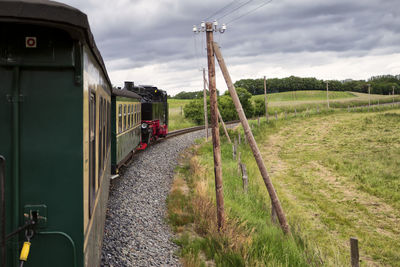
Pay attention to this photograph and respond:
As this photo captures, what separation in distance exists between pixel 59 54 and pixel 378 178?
1778 centimetres

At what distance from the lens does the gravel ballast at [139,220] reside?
6430 millimetres

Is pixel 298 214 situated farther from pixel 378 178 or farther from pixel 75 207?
pixel 75 207

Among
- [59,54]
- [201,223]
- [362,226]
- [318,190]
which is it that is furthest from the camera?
[318,190]

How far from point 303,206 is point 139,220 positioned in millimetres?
7745

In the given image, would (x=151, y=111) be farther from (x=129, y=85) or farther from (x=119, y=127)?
(x=119, y=127)

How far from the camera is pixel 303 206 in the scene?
1348cm

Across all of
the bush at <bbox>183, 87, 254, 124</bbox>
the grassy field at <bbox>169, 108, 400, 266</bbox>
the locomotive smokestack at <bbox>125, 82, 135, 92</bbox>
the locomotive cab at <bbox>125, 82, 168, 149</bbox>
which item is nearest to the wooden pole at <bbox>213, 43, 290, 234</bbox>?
the grassy field at <bbox>169, 108, 400, 266</bbox>

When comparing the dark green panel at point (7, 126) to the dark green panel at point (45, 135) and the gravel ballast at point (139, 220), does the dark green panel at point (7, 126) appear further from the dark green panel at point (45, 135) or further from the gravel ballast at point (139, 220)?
the gravel ballast at point (139, 220)

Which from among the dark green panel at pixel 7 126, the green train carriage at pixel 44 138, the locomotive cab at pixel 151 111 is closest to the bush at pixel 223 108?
the locomotive cab at pixel 151 111

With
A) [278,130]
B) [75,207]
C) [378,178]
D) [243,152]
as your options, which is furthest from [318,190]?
[278,130]

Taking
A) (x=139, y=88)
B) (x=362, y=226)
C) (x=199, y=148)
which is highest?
(x=139, y=88)

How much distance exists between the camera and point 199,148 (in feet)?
65.5

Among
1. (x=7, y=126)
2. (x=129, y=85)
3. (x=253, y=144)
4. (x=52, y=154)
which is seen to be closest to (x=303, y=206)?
(x=253, y=144)

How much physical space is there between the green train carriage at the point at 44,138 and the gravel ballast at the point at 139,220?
3392mm
